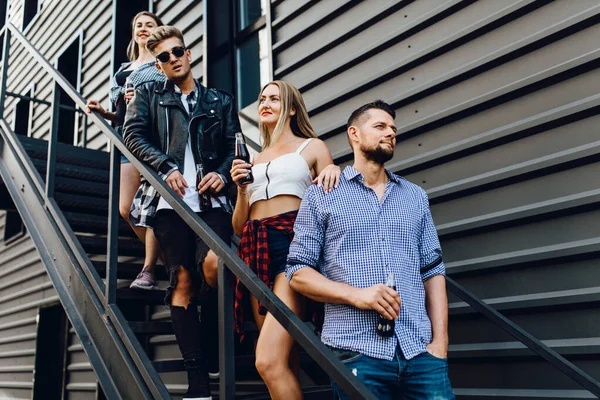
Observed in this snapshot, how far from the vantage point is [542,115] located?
292cm

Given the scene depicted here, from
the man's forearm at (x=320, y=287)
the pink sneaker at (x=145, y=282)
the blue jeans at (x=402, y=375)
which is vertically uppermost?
the pink sneaker at (x=145, y=282)

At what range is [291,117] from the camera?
285 cm

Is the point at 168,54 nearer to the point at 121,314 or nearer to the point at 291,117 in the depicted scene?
the point at 291,117

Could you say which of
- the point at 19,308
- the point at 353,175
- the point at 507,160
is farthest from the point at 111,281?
the point at 19,308

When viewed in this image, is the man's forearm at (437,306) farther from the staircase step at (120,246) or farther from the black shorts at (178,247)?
the staircase step at (120,246)

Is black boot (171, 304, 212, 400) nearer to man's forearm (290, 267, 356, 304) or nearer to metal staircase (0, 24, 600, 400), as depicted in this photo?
metal staircase (0, 24, 600, 400)

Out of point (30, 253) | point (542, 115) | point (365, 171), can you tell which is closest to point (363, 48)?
point (542, 115)

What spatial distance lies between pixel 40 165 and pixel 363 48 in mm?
2689

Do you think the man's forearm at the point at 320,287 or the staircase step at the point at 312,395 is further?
the staircase step at the point at 312,395

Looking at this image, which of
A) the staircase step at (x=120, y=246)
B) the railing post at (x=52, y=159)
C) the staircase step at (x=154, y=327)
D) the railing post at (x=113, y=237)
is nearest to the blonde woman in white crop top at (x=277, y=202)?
the staircase step at (x=154, y=327)

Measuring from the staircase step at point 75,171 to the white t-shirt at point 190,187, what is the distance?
187cm

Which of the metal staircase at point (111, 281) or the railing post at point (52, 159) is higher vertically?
the railing post at point (52, 159)

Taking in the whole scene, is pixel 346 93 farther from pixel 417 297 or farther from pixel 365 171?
pixel 417 297

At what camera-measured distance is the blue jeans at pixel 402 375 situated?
1.92 metres
